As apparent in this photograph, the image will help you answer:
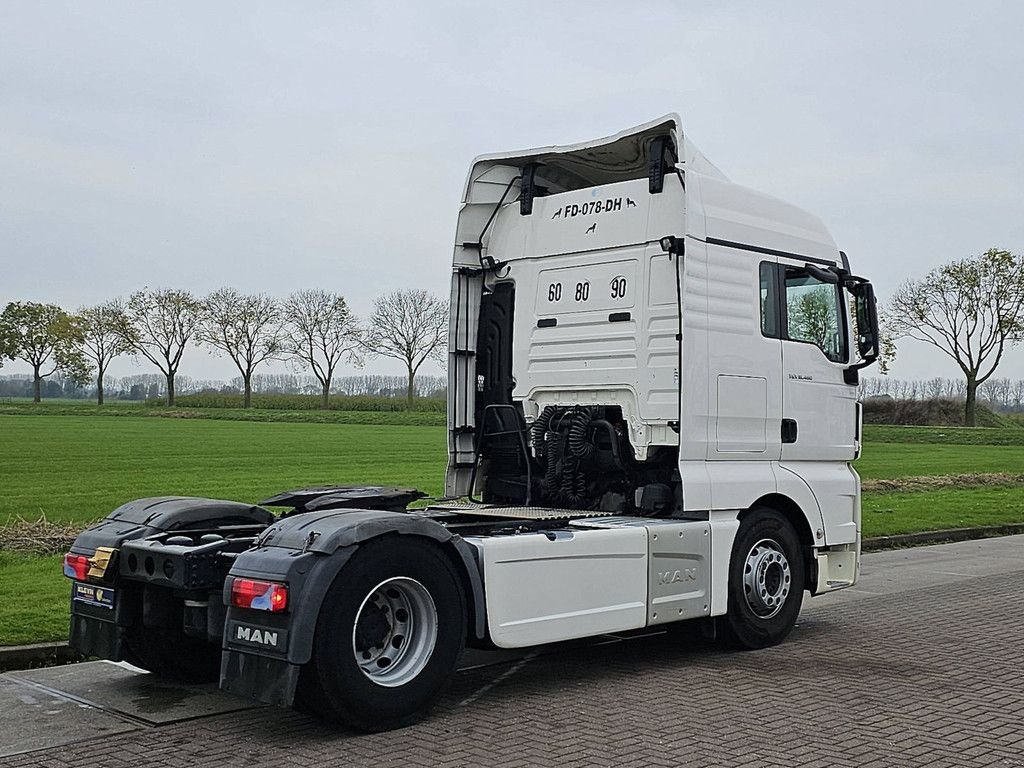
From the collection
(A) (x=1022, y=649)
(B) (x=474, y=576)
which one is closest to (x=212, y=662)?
(B) (x=474, y=576)

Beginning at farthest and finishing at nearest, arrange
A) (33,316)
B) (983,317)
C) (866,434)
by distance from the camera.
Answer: (33,316), (983,317), (866,434)

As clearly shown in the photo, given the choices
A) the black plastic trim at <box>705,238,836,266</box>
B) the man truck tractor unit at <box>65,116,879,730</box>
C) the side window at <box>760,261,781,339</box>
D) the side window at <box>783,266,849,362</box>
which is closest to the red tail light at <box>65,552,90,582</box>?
the man truck tractor unit at <box>65,116,879,730</box>

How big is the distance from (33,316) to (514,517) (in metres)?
110

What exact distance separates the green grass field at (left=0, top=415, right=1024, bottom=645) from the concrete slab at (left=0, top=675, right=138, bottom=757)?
5.17ft

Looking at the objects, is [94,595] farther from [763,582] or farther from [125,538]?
[763,582]

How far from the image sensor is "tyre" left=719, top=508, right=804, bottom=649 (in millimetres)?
9000

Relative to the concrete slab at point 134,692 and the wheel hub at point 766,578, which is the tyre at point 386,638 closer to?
the concrete slab at point 134,692

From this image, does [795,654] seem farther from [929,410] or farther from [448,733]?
[929,410]

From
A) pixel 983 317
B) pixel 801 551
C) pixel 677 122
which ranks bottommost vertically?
pixel 801 551

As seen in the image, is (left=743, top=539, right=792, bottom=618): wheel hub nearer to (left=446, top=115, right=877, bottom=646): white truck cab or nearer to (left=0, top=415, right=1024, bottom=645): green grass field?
(left=446, top=115, right=877, bottom=646): white truck cab

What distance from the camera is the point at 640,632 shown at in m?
9.85

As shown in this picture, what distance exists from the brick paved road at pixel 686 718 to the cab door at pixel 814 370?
5.15ft

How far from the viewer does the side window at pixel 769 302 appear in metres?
9.49

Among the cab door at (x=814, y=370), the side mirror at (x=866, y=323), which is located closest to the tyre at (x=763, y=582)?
the cab door at (x=814, y=370)
